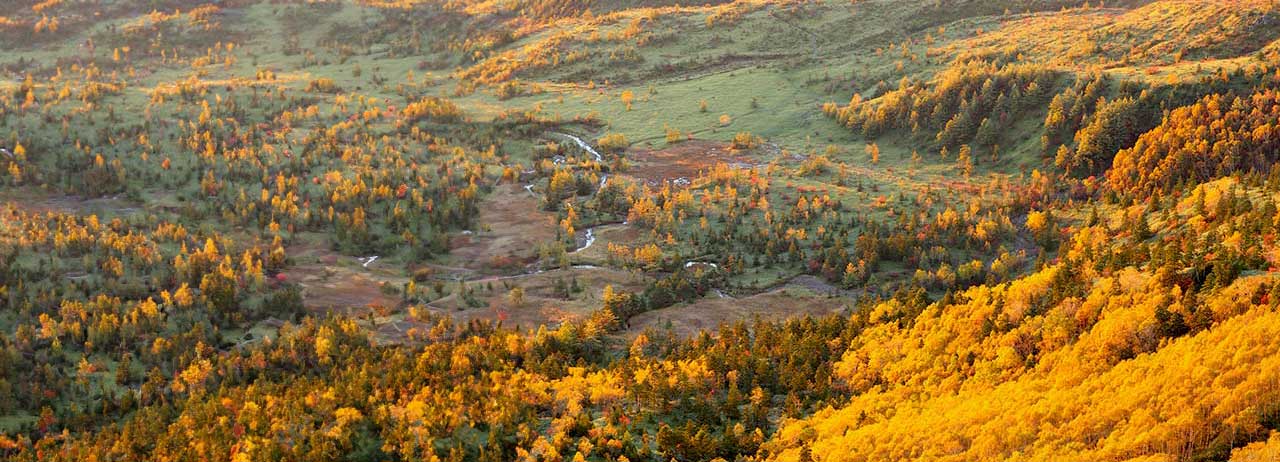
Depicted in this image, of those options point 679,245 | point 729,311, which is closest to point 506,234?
point 679,245

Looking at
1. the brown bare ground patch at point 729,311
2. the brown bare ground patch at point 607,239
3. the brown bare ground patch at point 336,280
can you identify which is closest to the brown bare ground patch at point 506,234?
the brown bare ground patch at point 607,239

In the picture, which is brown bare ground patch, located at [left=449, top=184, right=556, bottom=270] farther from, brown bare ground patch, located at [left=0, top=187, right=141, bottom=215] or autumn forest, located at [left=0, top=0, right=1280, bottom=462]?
brown bare ground patch, located at [left=0, top=187, right=141, bottom=215]

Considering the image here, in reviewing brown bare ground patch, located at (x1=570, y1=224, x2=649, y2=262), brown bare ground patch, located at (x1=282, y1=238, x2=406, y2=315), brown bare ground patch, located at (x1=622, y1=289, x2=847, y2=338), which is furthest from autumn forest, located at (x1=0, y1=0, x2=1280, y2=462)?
brown bare ground patch, located at (x1=570, y1=224, x2=649, y2=262)

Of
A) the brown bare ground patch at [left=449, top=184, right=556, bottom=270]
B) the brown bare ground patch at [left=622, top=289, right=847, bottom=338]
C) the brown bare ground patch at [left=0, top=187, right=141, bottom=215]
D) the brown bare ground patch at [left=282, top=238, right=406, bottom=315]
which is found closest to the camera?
the brown bare ground patch at [left=622, top=289, right=847, bottom=338]

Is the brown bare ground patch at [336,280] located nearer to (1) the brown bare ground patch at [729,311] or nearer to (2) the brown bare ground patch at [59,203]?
(2) the brown bare ground patch at [59,203]

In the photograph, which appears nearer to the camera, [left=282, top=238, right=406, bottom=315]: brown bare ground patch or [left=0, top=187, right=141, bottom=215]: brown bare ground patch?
[left=282, top=238, right=406, bottom=315]: brown bare ground patch
